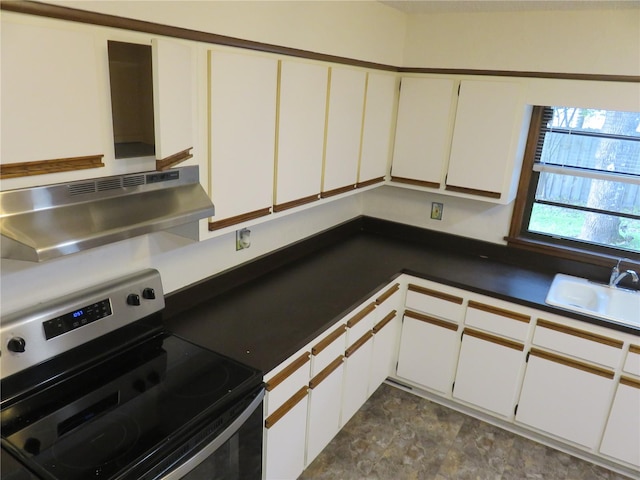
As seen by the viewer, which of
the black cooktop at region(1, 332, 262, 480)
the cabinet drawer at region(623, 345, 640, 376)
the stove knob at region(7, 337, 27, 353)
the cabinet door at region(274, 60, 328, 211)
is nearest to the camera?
the black cooktop at region(1, 332, 262, 480)

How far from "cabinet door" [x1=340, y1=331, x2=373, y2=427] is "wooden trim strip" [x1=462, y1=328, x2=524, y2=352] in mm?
588

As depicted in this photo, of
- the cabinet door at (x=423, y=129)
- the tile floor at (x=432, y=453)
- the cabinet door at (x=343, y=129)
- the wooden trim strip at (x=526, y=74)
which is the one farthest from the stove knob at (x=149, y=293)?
the wooden trim strip at (x=526, y=74)

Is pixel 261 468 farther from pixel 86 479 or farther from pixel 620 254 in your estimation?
pixel 620 254

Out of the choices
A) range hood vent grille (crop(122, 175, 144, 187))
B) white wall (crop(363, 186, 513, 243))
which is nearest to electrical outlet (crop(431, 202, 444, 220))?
white wall (crop(363, 186, 513, 243))

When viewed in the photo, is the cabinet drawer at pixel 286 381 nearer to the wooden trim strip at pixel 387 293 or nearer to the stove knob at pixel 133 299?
the stove knob at pixel 133 299

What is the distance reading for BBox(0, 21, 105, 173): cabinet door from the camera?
48.6 inches

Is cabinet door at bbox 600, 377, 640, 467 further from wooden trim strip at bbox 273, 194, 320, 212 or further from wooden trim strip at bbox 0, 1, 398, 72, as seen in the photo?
wooden trim strip at bbox 0, 1, 398, 72

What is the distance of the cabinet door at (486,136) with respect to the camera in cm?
281

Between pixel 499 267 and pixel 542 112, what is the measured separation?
980 millimetres

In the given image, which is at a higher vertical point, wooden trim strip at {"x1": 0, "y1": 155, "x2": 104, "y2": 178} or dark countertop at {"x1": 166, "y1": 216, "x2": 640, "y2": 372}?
wooden trim strip at {"x1": 0, "y1": 155, "x2": 104, "y2": 178}

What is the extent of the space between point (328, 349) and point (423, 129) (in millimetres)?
1567

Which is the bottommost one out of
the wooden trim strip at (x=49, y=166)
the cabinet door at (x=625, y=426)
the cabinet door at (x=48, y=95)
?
the cabinet door at (x=625, y=426)

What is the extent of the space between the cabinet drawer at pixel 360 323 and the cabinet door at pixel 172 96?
1238 millimetres

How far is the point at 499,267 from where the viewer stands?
312cm
